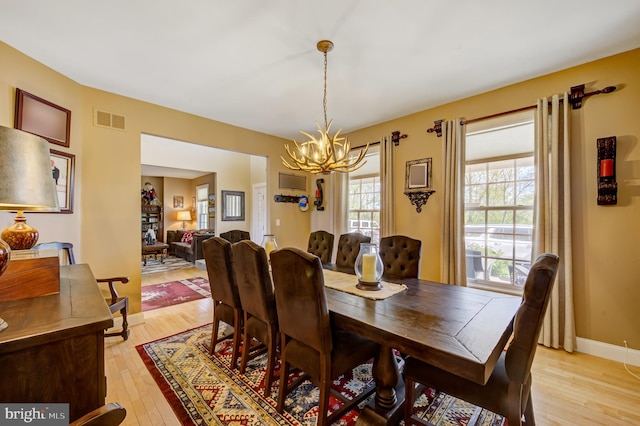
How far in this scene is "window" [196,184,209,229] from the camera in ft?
27.2

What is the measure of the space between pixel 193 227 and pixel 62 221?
6829 mm

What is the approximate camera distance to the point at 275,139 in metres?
4.75

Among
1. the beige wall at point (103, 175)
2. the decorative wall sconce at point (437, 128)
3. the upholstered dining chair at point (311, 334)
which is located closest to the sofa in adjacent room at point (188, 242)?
the beige wall at point (103, 175)

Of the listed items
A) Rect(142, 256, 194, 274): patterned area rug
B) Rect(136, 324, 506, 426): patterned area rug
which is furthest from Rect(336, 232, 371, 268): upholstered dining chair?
Rect(142, 256, 194, 274): patterned area rug

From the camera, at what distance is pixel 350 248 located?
3.06 meters

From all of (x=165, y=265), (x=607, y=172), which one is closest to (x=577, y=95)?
(x=607, y=172)

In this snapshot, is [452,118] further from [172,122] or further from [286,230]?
[172,122]

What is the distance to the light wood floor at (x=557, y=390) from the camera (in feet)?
5.71

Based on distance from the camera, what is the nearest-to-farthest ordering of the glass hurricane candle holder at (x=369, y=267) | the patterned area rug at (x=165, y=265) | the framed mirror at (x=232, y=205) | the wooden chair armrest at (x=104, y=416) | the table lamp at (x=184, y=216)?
the wooden chair armrest at (x=104, y=416), the glass hurricane candle holder at (x=369, y=267), the patterned area rug at (x=165, y=265), the framed mirror at (x=232, y=205), the table lamp at (x=184, y=216)

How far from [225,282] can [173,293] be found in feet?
9.30

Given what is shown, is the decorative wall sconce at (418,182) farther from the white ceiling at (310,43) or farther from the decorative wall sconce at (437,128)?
the white ceiling at (310,43)

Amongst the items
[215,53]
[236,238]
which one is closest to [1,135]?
[215,53]

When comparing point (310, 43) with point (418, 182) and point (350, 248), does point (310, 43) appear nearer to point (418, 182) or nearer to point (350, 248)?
point (350, 248)

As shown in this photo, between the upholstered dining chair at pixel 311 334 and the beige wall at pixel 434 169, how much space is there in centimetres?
226
